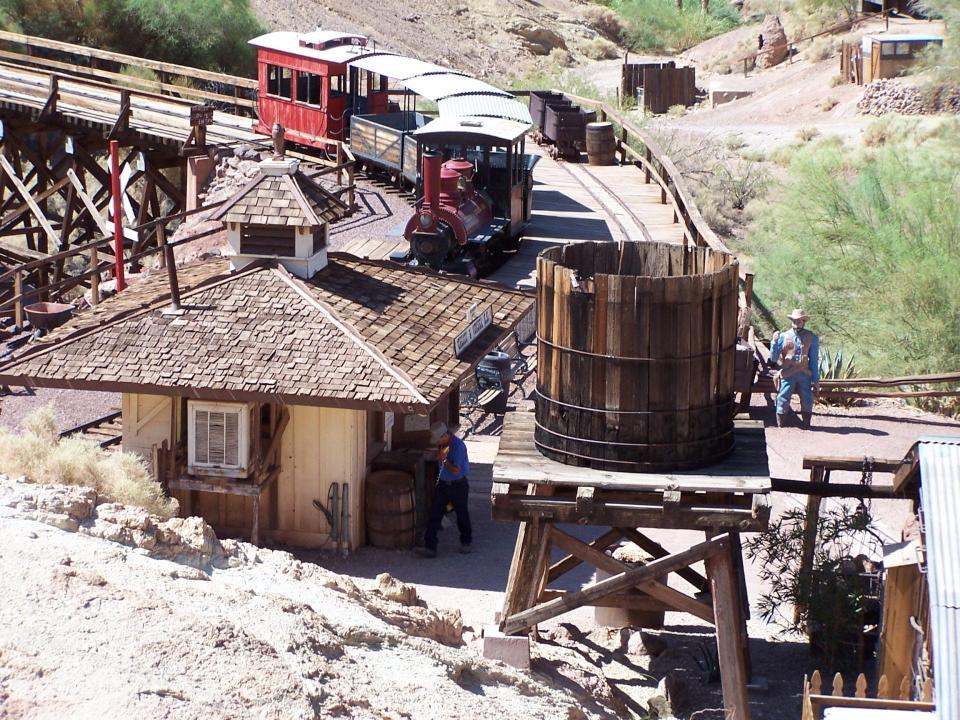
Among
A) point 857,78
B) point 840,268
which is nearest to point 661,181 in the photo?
point 840,268

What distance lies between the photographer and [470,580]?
523 inches

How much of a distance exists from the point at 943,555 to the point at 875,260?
18804 mm

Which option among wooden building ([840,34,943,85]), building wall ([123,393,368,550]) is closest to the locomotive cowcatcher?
building wall ([123,393,368,550])

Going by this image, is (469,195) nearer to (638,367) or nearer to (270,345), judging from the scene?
(270,345)

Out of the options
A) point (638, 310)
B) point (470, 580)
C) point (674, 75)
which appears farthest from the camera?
point (674, 75)

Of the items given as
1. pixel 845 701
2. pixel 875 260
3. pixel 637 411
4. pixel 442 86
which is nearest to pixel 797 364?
pixel 637 411

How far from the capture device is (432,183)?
21.0m

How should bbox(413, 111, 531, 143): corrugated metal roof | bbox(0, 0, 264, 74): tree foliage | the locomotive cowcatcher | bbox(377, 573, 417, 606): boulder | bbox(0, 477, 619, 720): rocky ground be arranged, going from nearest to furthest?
bbox(0, 477, 619, 720): rocky ground
bbox(377, 573, 417, 606): boulder
the locomotive cowcatcher
bbox(413, 111, 531, 143): corrugated metal roof
bbox(0, 0, 264, 74): tree foliage

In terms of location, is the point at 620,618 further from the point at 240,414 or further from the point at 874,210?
the point at 874,210

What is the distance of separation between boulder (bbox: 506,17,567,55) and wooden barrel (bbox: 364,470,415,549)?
5502 cm

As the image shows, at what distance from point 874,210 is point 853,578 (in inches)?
755

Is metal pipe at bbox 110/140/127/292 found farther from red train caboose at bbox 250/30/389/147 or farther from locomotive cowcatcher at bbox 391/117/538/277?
red train caboose at bbox 250/30/389/147

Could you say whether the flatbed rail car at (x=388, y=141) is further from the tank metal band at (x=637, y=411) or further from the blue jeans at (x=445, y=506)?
the tank metal band at (x=637, y=411)

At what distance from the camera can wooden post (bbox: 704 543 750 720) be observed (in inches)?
384
